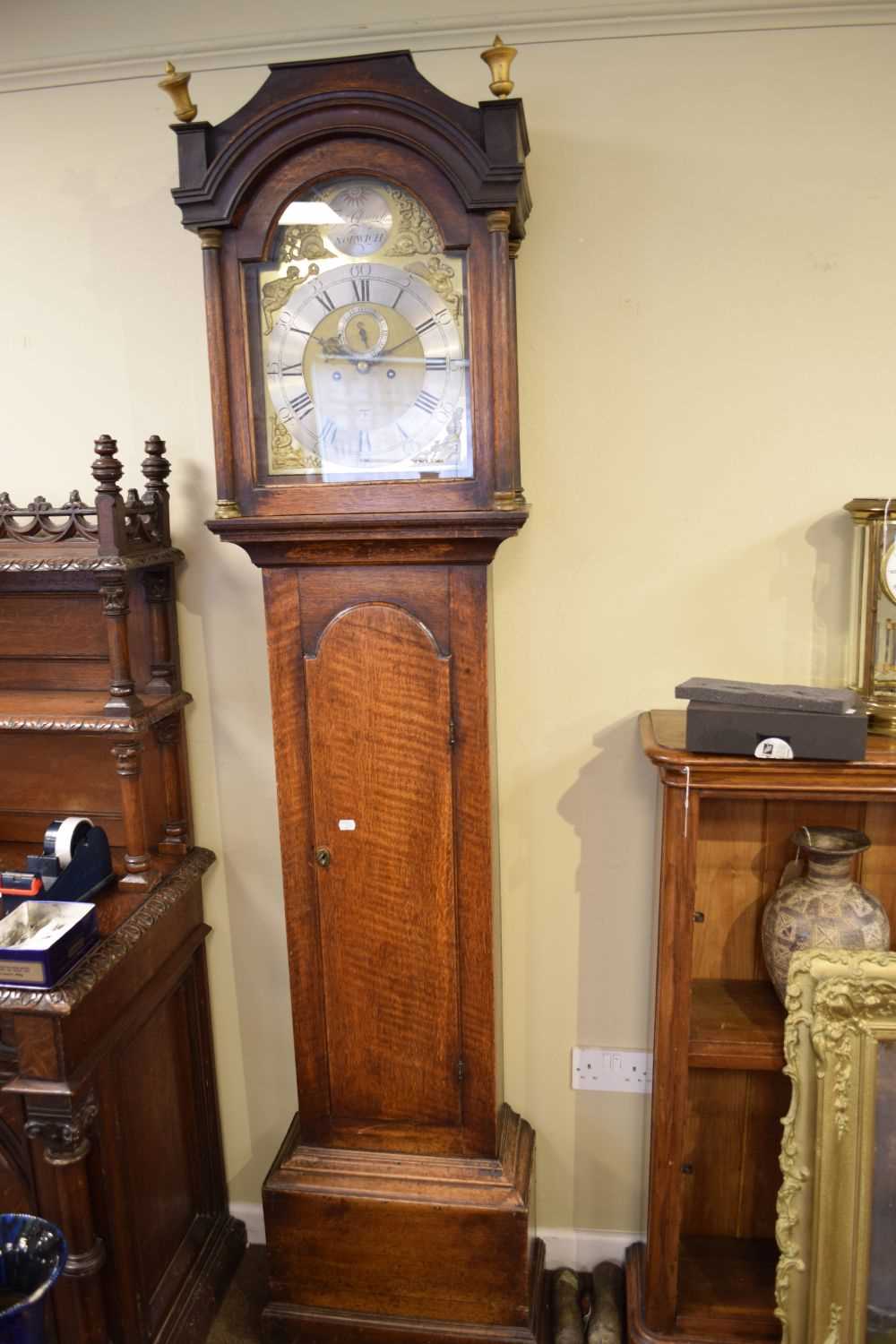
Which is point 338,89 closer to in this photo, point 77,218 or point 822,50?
point 77,218

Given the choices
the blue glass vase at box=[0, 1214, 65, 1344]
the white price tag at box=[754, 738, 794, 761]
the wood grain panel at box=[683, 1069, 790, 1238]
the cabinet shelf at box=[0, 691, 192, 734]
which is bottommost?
the wood grain panel at box=[683, 1069, 790, 1238]

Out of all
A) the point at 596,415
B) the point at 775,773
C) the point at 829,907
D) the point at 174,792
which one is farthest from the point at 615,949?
the point at 596,415

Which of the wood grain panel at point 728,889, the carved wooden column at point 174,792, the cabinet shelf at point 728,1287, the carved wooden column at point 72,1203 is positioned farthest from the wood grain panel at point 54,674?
the cabinet shelf at point 728,1287

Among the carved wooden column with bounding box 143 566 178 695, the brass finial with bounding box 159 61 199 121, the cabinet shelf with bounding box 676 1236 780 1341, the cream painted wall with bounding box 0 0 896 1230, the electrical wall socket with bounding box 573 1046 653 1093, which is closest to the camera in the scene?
the brass finial with bounding box 159 61 199 121

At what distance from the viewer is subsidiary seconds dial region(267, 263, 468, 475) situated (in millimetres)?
1576

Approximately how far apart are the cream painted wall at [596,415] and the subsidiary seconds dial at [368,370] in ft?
0.85

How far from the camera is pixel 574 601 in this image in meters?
1.85

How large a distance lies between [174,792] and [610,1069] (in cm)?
102

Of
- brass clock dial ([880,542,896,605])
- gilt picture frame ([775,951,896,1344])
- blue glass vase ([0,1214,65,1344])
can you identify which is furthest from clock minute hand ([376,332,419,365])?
blue glass vase ([0,1214,65,1344])

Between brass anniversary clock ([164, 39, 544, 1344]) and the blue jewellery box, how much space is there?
354 mm

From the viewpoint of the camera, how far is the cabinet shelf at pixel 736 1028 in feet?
5.62

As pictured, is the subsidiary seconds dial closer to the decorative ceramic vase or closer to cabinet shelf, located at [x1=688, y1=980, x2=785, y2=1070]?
the decorative ceramic vase

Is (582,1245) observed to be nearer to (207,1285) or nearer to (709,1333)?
(709,1333)

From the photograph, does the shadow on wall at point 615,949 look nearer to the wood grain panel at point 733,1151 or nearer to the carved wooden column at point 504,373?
the wood grain panel at point 733,1151
